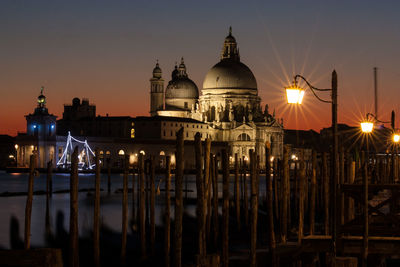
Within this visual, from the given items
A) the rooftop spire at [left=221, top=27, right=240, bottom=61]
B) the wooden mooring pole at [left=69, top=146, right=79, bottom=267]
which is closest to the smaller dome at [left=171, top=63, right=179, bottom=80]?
the rooftop spire at [left=221, top=27, right=240, bottom=61]

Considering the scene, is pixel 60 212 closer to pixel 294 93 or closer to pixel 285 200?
pixel 285 200

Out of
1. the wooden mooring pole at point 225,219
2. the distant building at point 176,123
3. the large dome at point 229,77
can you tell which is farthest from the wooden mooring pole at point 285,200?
the large dome at point 229,77

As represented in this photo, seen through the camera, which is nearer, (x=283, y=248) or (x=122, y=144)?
(x=283, y=248)

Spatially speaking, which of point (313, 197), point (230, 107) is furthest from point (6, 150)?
point (313, 197)

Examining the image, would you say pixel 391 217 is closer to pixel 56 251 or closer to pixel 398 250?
pixel 398 250

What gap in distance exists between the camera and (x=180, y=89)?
8594 centimetres

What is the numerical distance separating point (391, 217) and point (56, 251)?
650 cm

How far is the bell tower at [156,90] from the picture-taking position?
88375 millimetres

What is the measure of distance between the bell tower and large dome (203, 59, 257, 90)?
7.22 meters

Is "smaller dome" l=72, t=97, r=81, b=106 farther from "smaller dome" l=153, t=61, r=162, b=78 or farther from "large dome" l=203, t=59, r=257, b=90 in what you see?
"large dome" l=203, t=59, r=257, b=90

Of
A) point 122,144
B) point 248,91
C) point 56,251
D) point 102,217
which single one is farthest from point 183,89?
point 56,251

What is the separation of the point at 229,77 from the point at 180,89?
6.94m

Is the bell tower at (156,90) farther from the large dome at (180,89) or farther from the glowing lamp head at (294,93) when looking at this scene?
the glowing lamp head at (294,93)

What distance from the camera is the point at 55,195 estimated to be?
3834cm
